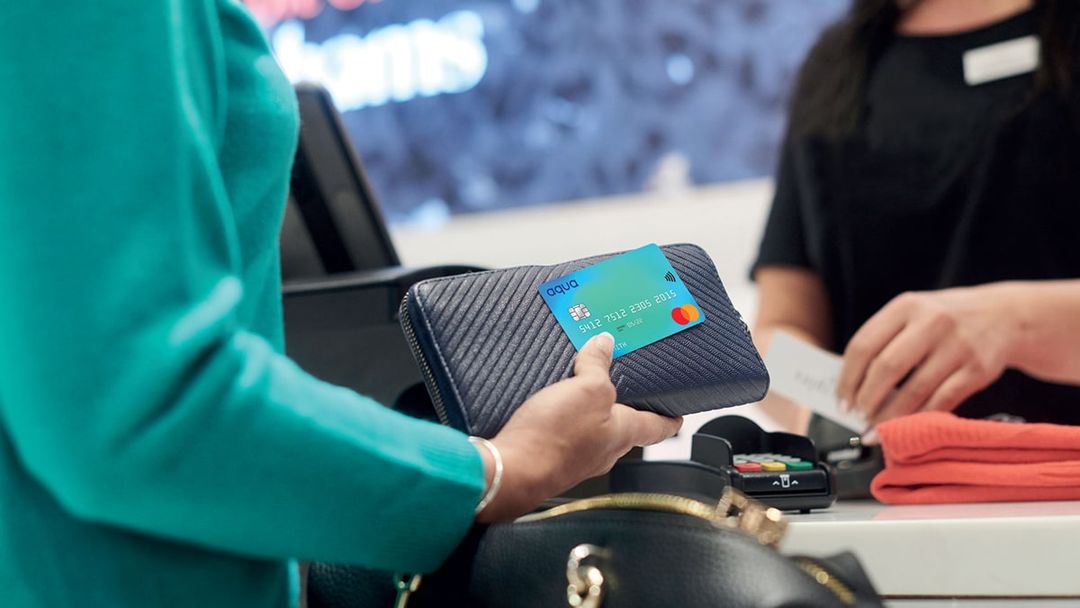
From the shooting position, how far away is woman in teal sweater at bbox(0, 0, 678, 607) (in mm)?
403

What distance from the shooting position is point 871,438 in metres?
0.87

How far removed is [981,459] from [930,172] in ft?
2.21

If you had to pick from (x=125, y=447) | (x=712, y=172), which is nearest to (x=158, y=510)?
(x=125, y=447)

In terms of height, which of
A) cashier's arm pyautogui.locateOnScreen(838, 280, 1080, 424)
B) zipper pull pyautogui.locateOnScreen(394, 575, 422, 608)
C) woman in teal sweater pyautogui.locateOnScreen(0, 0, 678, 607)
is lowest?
cashier's arm pyautogui.locateOnScreen(838, 280, 1080, 424)

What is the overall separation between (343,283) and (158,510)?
1.55 feet

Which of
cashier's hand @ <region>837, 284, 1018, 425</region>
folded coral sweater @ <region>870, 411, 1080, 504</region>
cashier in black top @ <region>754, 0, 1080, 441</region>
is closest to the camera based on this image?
folded coral sweater @ <region>870, 411, 1080, 504</region>

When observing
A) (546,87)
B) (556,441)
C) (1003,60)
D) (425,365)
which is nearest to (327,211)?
(425,365)

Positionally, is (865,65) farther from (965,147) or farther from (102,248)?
(102,248)

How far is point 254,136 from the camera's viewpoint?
0.50m

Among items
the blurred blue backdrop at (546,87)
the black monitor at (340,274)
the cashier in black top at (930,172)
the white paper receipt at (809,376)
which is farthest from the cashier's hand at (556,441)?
the blurred blue backdrop at (546,87)

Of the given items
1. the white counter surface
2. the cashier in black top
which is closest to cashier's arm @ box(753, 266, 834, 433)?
the cashier in black top

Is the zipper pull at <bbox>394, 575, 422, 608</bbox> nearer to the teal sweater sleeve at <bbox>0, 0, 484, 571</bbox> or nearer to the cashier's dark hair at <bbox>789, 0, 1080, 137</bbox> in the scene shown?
the teal sweater sleeve at <bbox>0, 0, 484, 571</bbox>

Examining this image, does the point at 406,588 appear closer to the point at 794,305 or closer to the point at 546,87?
the point at 794,305

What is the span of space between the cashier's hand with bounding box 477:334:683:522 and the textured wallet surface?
1.6 inches
